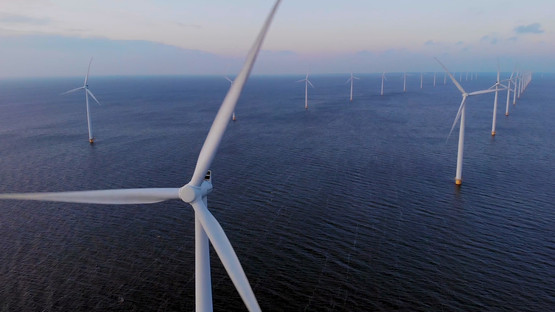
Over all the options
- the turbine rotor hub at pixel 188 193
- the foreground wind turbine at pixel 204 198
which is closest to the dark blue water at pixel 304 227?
the foreground wind turbine at pixel 204 198

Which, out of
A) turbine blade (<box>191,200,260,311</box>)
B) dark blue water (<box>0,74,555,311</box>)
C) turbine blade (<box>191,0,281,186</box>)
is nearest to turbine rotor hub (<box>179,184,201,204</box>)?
turbine blade (<box>191,200,260,311</box>)

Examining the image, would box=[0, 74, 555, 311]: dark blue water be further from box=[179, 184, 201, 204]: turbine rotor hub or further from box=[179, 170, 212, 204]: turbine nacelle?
box=[179, 184, 201, 204]: turbine rotor hub

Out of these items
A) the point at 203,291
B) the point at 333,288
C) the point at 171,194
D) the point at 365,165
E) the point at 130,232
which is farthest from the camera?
the point at 365,165

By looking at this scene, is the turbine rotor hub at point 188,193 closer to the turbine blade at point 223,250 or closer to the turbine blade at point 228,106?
the turbine blade at point 223,250

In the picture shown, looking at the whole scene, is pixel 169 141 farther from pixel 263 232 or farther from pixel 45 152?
pixel 263 232

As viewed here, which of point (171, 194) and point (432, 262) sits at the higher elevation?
point (171, 194)

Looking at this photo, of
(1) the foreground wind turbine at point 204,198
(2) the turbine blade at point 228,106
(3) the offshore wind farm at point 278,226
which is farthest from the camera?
(3) the offshore wind farm at point 278,226

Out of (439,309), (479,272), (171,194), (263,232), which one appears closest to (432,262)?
(479,272)
